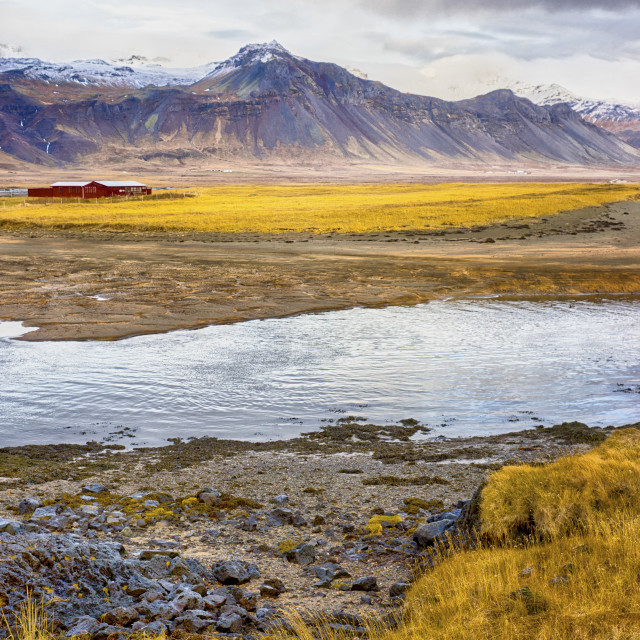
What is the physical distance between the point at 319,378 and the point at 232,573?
10.2m

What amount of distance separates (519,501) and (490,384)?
9399 mm

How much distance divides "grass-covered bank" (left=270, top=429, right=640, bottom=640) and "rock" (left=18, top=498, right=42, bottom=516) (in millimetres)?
3871

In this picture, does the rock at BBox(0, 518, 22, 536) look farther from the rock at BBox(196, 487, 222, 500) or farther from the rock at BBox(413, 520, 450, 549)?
the rock at BBox(413, 520, 450, 549)

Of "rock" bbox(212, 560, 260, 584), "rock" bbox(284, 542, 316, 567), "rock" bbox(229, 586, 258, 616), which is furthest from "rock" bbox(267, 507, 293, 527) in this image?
"rock" bbox(229, 586, 258, 616)

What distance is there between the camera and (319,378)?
16.8m

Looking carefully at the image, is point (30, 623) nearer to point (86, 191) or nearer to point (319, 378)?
point (319, 378)

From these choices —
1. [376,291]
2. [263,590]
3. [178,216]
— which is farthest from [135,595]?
[178,216]

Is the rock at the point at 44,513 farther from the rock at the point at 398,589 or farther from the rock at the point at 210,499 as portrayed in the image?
the rock at the point at 398,589

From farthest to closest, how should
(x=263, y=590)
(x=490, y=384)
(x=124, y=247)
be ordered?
(x=124, y=247), (x=490, y=384), (x=263, y=590)

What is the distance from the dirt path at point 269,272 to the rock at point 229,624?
16043 mm

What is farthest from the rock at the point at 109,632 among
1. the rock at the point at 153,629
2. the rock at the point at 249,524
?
the rock at the point at 249,524

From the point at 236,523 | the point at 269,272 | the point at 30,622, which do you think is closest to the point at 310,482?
the point at 236,523

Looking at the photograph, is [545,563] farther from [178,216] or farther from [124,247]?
[178,216]

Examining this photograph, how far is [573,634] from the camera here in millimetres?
4953
